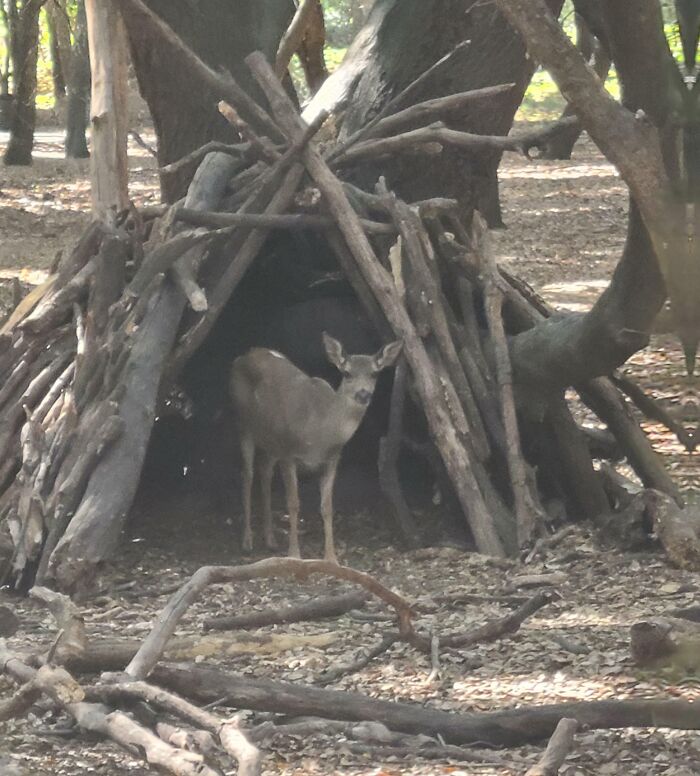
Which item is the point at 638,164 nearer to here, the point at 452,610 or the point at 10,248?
the point at 452,610

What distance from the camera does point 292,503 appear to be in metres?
8.20

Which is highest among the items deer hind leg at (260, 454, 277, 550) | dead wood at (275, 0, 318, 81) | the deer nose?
dead wood at (275, 0, 318, 81)

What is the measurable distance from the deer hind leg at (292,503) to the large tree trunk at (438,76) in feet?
6.39

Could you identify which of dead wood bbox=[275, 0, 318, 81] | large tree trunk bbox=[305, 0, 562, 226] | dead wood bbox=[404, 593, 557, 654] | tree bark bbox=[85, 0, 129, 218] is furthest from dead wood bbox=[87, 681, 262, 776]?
dead wood bbox=[275, 0, 318, 81]

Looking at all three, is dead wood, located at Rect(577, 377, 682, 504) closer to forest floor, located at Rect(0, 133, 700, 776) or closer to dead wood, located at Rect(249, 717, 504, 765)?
forest floor, located at Rect(0, 133, 700, 776)

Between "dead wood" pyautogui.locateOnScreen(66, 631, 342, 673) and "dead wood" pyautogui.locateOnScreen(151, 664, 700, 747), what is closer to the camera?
"dead wood" pyautogui.locateOnScreen(151, 664, 700, 747)

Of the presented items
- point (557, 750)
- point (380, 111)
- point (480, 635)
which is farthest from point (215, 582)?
point (380, 111)

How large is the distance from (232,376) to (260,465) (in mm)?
645

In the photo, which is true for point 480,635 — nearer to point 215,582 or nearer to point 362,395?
point 215,582

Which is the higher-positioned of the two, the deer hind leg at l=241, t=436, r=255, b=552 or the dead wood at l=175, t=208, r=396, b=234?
the dead wood at l=175, t=208, r=396, b=234

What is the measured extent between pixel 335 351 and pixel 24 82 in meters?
17.0

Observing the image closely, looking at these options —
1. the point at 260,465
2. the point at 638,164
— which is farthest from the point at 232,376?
the point at 638,164

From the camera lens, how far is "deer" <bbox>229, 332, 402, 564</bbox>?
809 centimetres

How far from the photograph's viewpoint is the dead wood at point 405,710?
4.23m
